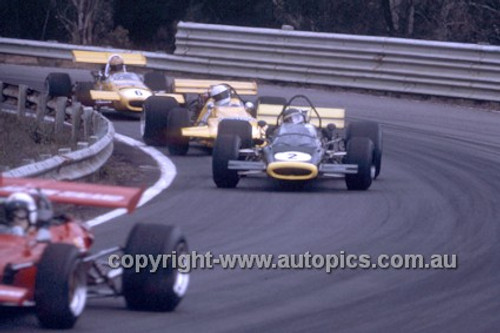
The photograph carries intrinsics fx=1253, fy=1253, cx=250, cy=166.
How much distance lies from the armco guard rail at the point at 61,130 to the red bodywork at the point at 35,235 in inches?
91.5

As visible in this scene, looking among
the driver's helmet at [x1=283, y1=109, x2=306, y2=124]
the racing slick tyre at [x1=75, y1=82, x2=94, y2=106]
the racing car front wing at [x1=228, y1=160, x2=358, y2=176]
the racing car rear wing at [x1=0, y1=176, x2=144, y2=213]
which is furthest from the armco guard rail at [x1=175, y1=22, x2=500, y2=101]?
the racing car rear wing at [x1=0, y1=176, x2=144, y2=213]

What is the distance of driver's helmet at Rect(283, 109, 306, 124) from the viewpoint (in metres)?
15.7

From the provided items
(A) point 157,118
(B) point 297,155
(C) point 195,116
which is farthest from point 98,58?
(B) point 297,155

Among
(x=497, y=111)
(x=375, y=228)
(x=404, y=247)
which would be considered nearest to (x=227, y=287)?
(x=404, y=247)

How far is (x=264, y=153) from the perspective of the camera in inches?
591

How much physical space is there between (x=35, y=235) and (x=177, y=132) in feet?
32.6

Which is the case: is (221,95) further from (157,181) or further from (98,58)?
(98,58)

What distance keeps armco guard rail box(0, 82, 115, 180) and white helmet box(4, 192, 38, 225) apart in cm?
269

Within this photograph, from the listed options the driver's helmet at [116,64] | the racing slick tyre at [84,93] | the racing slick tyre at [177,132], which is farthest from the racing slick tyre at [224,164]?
the driver's helmet at [116,64]

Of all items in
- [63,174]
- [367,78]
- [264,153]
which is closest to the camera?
[63,174]

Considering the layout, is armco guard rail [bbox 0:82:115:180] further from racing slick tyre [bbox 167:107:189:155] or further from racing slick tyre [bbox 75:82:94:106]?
racing slick tyre [bbox 167:107:189:155]

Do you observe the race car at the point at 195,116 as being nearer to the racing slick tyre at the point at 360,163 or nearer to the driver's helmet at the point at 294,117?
the driver's helmet at the point at 294,117

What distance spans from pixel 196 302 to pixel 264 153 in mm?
6348

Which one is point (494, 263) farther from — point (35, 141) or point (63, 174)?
point (35, 141)
